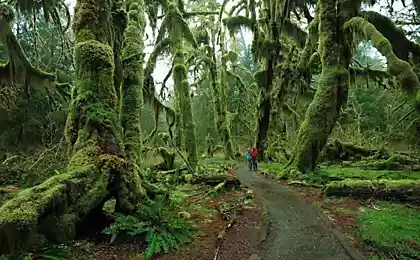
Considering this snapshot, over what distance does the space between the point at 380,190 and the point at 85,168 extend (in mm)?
7931

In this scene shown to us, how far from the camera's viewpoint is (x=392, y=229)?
23.5 ft

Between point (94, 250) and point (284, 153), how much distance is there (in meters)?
17.6

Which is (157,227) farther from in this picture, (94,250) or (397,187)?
(397,187)

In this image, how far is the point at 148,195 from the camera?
796 centimetres

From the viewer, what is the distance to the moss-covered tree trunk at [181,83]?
15703 mm

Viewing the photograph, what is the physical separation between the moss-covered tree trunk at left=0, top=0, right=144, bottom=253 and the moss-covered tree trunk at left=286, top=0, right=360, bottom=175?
780 cm

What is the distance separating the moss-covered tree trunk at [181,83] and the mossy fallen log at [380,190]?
6926 millimetres

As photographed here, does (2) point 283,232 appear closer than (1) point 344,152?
Yes

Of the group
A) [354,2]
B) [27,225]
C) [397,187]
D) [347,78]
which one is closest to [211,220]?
[27,225]

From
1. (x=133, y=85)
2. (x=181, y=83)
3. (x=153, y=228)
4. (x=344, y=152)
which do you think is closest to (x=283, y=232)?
(x=153, y=228)

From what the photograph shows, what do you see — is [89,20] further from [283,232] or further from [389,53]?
[389,53]

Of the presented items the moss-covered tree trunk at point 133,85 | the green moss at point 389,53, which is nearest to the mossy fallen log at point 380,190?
the green moss at point 389,53

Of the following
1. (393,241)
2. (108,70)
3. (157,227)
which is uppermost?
(108,70)

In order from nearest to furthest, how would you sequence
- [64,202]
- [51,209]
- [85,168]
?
[51,209]
[64,202]
[85,168]
